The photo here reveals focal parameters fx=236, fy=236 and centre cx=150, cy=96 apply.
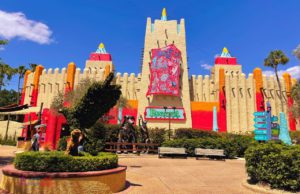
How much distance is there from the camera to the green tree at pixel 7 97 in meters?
60.3

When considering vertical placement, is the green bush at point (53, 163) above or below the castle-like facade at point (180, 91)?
below

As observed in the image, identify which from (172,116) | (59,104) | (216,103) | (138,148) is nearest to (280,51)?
(216,103)

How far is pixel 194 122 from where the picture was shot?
32.4 metres

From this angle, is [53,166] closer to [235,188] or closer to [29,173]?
[29,173]

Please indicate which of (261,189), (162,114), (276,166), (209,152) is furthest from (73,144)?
(162,114)

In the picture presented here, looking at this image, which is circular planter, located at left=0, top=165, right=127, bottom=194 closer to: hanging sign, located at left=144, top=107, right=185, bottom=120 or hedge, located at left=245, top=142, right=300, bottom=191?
hedge, located at left=245, top=142, right=300, bottom=191

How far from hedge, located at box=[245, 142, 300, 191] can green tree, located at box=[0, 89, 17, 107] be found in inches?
2580

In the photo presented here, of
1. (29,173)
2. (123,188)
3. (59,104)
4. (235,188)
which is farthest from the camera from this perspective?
(59,104)

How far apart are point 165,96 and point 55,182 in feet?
86.8

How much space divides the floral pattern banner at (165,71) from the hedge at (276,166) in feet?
76.1

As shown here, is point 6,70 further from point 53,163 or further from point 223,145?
point 223,145

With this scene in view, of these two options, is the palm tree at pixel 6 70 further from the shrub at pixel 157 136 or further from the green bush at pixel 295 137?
the green bush at pixel 295 137

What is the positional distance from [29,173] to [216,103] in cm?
3003

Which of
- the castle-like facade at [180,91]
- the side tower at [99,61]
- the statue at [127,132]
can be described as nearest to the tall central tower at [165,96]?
the castle-like facade at [180,91]
